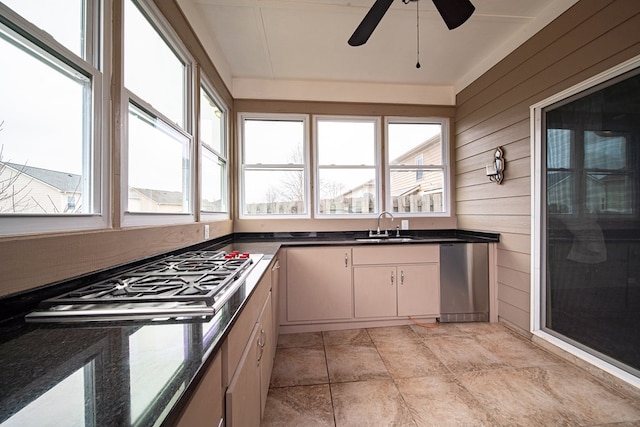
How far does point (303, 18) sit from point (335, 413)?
2997mm

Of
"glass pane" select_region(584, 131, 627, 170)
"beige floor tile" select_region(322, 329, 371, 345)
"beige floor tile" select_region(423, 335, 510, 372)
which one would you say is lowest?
"beige floor tile" select_region(322, 329, 371, 345)

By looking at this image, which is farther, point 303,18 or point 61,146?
point 303,18

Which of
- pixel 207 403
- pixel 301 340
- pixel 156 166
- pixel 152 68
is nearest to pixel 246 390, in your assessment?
pixel 207 403

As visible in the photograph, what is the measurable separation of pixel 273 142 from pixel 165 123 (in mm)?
1744

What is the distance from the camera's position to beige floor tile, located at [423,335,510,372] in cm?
201

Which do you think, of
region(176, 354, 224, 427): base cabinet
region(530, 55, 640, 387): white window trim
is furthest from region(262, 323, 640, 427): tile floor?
region(176, 354, 224, 427): base cabinet

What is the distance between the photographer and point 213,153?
2.64m

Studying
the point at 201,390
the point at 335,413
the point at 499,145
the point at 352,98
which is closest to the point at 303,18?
the point at 352,98

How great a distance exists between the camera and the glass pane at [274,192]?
3357 mm

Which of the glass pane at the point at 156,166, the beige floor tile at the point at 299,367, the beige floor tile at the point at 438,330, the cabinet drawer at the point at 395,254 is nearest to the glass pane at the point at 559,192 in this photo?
the cabinet drawer at the point at 395,254

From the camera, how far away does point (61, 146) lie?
102 centimetres

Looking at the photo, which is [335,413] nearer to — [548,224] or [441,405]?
[441,405]

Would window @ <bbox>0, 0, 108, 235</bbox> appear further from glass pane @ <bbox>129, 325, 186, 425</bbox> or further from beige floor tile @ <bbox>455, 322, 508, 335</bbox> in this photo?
beige floor tile @ <bbox>455, 322, 508, 335</bbox>

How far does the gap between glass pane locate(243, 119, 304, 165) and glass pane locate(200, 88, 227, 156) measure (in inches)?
14.6
